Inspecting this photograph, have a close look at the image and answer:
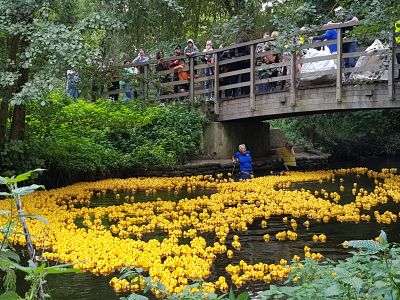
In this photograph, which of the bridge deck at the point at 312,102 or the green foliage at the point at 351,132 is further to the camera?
the green foliage at the point at 351,132

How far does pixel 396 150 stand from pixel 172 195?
15916mm

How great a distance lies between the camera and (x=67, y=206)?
1174cm

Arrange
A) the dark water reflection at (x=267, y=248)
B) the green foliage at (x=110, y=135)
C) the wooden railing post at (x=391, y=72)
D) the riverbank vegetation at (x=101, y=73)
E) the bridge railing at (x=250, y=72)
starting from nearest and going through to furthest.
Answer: the dark water reflection at (x=267, y=248), the riverbank vegetation at (x=101, y=73), the wooden railing post at (x=391, y=72), the green foliage at (x=110, y=135), the bridge railing at (x=250, y=72)

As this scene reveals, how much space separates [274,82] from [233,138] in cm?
244

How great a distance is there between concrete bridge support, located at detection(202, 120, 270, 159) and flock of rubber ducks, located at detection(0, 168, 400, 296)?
125 inches

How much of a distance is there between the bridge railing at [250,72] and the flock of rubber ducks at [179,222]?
2.98 metres

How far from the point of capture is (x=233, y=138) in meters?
19.5

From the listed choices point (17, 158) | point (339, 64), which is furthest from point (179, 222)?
point (339, 64)

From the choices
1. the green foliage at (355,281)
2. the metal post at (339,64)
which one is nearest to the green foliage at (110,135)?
the metal post at (339,64)

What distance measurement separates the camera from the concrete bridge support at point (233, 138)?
18875 millimetres

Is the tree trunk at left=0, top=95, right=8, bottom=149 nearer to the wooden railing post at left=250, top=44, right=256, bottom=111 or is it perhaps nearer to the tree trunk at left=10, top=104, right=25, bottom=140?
the tree trunk at left=10, top=104, right=25, bottom=140

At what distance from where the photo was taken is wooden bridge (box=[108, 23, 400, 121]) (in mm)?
15031

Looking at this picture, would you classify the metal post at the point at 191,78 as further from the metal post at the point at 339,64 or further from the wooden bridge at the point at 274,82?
the metal post at the point at 339,64

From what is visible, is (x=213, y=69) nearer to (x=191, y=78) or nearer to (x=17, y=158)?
(x=191, y=78)
